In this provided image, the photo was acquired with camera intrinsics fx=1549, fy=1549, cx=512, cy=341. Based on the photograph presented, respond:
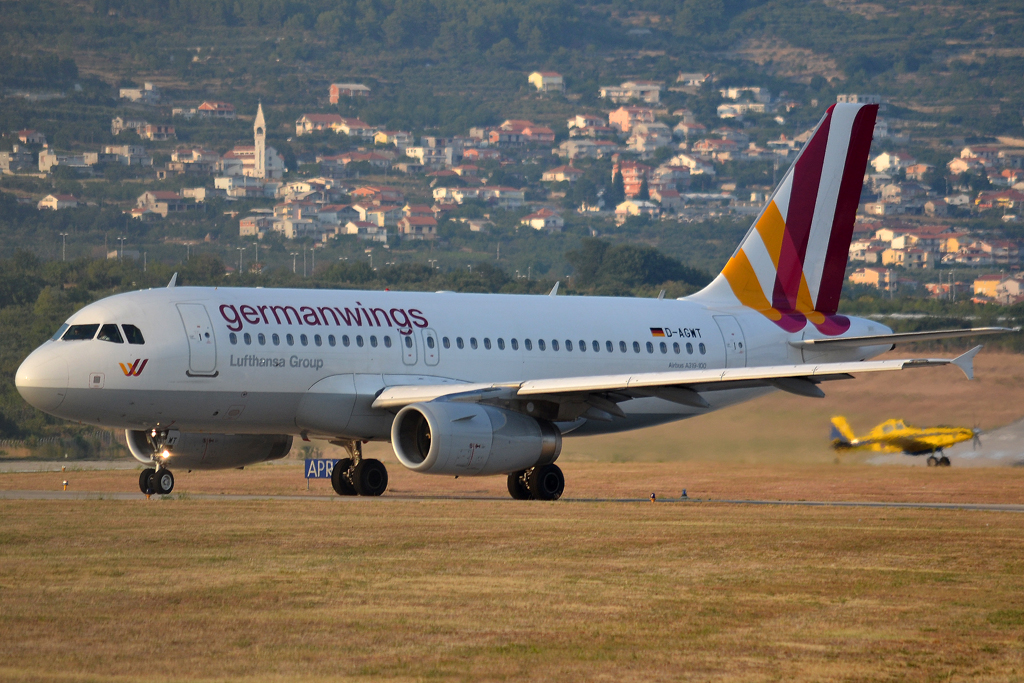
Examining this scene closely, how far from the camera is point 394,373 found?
32406mm

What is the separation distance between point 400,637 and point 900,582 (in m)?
6.86

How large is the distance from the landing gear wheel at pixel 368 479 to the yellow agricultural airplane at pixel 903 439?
11.7 m

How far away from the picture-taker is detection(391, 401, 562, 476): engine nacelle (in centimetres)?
2927

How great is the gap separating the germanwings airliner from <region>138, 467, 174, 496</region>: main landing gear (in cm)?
4

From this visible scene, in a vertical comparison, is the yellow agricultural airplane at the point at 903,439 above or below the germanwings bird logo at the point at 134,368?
below

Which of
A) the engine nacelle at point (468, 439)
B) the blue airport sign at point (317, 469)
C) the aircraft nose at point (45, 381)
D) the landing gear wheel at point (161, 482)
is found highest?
the aircraft nose at point (45, 381)

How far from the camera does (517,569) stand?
1916 cm

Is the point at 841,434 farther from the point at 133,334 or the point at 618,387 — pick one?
the point at 133,334

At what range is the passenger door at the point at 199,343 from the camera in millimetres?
29922

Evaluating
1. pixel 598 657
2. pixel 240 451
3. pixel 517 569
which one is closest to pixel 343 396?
pixel 240 451

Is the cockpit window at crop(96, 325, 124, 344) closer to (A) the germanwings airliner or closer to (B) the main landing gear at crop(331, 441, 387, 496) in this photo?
(A) the germanwings airliner

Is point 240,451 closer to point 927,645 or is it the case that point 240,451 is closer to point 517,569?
point 517,569

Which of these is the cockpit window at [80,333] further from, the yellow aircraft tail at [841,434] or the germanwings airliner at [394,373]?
the yellow aircraft tail at [841,434]

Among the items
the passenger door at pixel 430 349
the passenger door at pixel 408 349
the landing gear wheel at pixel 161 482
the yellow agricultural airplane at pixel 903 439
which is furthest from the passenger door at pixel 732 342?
the landing gear wheel at pixel 161 482
